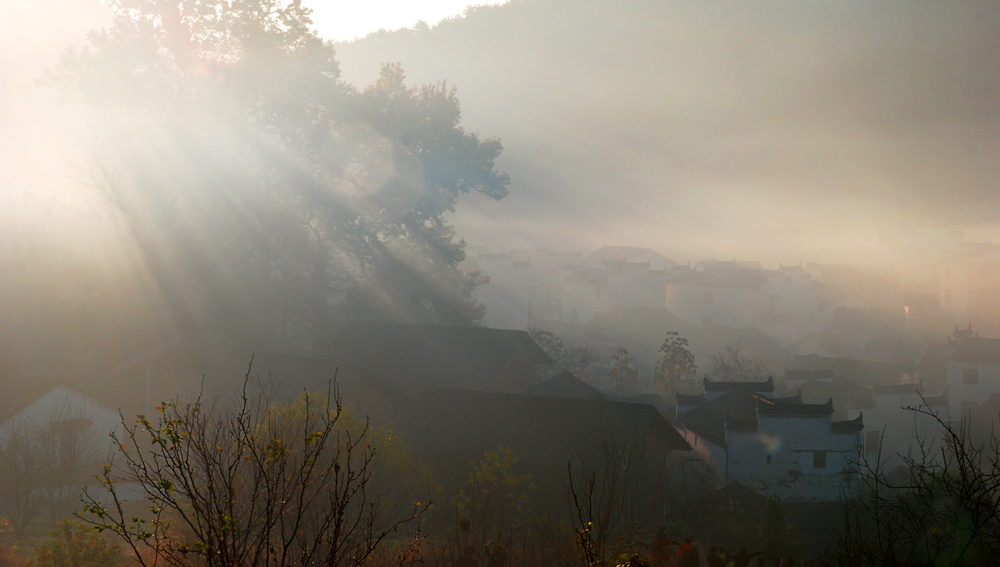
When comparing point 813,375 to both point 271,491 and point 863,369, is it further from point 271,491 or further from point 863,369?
point 271,491

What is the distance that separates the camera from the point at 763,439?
2575 centimetres

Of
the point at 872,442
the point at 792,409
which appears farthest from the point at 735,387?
the point at 872,442

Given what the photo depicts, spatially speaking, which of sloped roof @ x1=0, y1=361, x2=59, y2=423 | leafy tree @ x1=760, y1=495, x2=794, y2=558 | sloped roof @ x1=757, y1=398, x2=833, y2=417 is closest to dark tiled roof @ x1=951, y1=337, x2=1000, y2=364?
sloped roof @ x1=757, y1=398, x2=833, y2=417

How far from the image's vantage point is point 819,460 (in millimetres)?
26109

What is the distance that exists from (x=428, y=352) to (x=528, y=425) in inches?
488

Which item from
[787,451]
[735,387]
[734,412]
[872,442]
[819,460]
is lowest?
[819,460]

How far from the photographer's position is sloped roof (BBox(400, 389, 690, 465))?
19938 mm

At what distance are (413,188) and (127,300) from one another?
44.6 feet

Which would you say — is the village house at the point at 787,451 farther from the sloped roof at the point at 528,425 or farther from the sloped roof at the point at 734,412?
the sloped roof at the point at 528,425

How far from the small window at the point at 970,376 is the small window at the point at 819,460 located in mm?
28626

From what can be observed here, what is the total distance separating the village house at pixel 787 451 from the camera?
25656 mm

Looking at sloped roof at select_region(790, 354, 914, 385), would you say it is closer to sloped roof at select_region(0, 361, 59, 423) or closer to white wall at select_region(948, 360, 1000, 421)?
white wall at select_region(948, 360, 1000, 421)

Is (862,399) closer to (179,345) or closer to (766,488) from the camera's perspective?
(766,488)

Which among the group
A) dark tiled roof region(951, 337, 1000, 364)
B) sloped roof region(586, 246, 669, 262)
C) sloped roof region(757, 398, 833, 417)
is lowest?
sloped roof region(757, 398, 833, 417)
